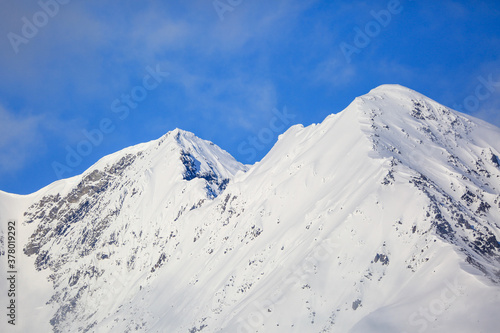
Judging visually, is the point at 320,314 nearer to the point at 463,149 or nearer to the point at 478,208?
the point at 478,208

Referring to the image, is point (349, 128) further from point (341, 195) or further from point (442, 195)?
point (442, 195)

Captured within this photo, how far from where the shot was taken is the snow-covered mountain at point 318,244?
8789 cm

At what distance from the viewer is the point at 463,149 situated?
436ft

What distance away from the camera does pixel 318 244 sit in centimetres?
10638

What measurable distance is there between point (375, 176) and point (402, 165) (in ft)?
23.1

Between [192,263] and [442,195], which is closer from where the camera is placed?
[442,195]

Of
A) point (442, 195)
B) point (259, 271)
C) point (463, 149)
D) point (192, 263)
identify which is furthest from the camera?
point (192, 263)

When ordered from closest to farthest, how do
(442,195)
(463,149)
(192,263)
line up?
(442,195) → (463,149) → (192,263)

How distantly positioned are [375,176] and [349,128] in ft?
97.4

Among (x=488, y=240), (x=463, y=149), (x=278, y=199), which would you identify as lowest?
(x=488, y=240)

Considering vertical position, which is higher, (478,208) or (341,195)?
(341,195)

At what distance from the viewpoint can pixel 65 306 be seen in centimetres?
17450

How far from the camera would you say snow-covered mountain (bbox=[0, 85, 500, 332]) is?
87894 millimetres

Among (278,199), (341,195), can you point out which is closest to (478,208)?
(341,195)
